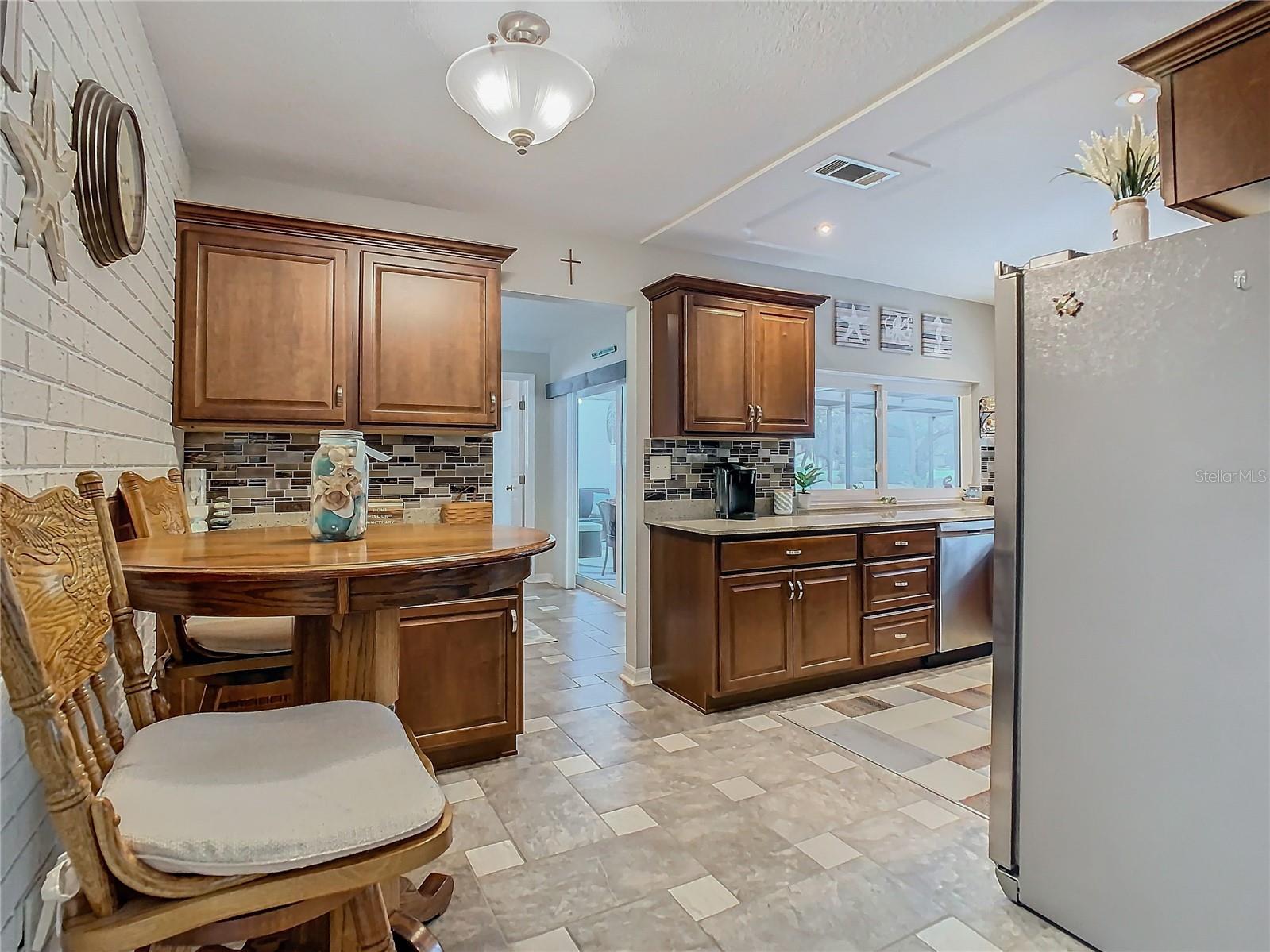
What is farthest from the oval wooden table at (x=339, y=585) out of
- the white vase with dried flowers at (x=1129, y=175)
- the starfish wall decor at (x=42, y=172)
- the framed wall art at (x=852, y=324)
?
the framed wall art at (x=852, y=324)

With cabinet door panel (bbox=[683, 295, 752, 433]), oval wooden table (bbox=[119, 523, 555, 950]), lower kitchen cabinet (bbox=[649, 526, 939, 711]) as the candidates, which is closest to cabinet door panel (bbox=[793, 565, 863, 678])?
lower kitchen cabinet (bbox=[649, 526, 939, 711])

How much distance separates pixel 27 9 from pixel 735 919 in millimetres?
2372

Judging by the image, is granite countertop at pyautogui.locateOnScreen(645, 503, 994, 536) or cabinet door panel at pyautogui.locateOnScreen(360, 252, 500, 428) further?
granite countertop at pyautogui.locateOnScreen(645, 503, 994, 536)

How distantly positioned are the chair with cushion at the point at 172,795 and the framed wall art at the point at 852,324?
402 cm

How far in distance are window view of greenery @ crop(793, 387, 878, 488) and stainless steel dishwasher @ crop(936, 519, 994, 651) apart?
909mm

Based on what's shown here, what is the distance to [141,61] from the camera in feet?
6.23

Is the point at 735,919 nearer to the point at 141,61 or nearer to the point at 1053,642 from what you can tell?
the point at 1053,642

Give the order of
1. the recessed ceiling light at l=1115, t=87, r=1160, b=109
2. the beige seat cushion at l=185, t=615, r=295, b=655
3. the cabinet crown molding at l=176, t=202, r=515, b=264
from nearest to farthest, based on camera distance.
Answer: the beige seat cushion at l=185, t=615, r=295, b=655
the recessed ceiling light at l=1115, t=87, r=1160, b=109
the cabinet crown molding at l=176, t=202, r=515, b=264

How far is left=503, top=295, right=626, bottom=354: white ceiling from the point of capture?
17.4 feet

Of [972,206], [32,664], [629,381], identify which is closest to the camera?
[32,664]

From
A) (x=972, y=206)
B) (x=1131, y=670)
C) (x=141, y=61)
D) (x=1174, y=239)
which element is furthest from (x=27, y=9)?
(x=972, y=206)

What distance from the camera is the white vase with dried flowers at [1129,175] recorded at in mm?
1643

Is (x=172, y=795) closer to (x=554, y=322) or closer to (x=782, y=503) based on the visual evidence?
(x=782, y=503)

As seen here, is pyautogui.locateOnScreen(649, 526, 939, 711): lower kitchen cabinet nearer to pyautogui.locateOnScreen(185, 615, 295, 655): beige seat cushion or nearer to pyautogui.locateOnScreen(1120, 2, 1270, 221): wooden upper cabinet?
pyautogui.locateOnScreen(185, 615, 295, 655): beige seat cushion
